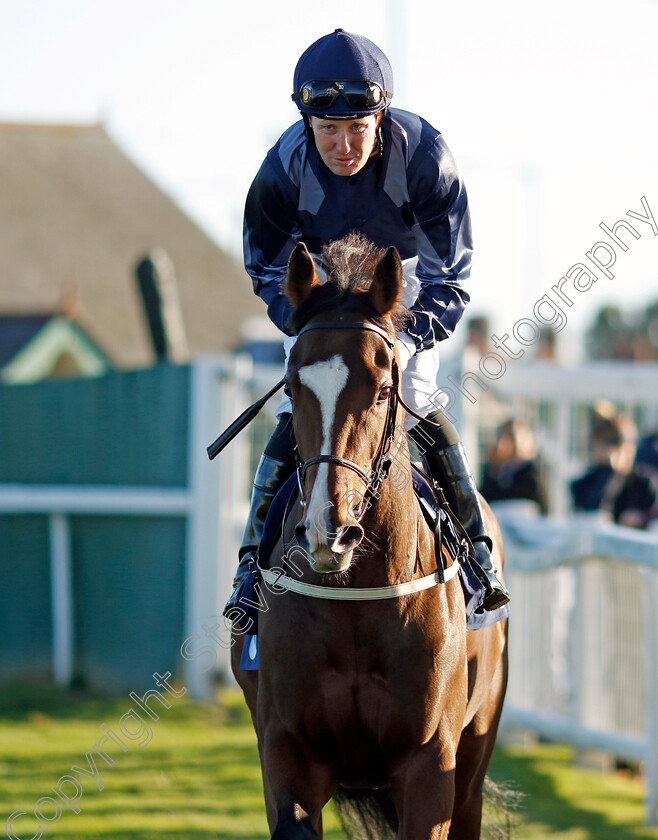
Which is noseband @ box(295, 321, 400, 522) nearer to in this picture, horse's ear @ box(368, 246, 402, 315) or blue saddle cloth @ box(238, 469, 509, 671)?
horse's ear @ box(368, 246, 402, 315)

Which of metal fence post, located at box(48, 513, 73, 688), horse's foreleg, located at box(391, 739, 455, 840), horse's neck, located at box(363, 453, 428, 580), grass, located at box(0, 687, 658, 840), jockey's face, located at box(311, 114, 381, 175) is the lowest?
grass, located at box(0, 687, 658, 840)

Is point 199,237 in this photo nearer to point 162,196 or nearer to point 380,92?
point 162,196

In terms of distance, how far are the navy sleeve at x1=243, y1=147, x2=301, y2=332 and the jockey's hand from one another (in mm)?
493

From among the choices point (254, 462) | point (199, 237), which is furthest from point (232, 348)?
point (254, 462)

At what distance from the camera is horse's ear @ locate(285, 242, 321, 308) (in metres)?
3.37

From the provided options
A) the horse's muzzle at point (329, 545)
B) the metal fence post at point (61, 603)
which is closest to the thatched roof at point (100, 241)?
the metal fence post at point (61, 603)

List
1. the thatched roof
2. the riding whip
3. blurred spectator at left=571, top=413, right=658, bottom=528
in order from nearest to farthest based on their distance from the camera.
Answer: the riding whip, blurred spectator at left=571, top=413, right=658, bottom=528, the thatched roof

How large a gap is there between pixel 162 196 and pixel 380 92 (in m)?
26.1

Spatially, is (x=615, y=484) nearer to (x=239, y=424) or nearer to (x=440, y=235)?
(x=440, y=235)

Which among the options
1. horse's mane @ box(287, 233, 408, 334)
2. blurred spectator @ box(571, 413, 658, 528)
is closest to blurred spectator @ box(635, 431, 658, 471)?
blurred spectator @ box(571, 413, 658, 528)

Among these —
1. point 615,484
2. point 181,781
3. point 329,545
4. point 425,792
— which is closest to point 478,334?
point 615,484

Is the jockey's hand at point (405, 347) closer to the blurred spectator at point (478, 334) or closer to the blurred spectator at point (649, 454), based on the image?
the blurred spectator at point (649, 454)

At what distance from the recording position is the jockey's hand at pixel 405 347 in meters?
3.43

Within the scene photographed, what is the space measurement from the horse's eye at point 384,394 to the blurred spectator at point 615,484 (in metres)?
4.95
